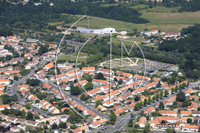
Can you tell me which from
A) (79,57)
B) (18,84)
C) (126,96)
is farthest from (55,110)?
(79,57)

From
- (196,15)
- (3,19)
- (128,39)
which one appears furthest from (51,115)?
(196,15)

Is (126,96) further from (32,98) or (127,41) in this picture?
(127,41)

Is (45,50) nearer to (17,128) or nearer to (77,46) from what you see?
(77,46)

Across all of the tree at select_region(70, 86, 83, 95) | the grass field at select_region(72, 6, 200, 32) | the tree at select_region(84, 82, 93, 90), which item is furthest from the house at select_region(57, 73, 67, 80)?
the grass field at select_region(72, 6, 200, 32)

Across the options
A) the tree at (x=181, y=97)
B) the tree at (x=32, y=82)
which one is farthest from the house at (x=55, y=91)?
the tree at (x=181, y=97)

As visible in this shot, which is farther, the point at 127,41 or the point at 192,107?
the point at 127,41

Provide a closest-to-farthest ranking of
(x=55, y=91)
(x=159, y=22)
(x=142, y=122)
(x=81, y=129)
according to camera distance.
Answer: (x=81, y=129) → (x=142, y=122) → (x=55, y=91) → (x=159, y=22)

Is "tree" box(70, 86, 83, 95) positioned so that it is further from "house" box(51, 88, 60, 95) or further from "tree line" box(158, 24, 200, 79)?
"tree line" box(158, 24, 200, 79)
